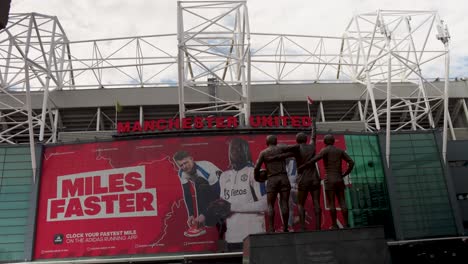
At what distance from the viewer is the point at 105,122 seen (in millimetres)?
41406

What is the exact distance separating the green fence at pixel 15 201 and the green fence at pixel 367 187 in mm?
23206

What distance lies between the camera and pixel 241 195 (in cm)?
3047

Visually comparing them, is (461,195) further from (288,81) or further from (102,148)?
(102,148)

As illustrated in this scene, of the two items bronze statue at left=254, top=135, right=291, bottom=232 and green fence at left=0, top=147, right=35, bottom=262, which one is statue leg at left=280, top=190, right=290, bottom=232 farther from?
green fence at left=0, top=147, right=35, bottom=262

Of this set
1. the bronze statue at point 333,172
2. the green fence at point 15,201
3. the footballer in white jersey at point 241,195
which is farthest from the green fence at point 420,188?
the green fence at point 15,201

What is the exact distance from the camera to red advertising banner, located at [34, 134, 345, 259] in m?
29.3

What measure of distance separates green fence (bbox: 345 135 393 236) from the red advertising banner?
2902 millimetres

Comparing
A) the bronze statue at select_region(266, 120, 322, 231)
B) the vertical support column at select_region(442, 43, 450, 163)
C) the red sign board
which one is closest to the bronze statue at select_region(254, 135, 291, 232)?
the bronze statue at select_region(266, 120, 322, 231)

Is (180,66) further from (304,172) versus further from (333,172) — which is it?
(333,172)

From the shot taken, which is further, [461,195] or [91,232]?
[461,195]

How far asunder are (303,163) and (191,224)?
1653 cm

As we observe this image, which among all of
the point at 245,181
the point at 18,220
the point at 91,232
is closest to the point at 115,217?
the point at 91,232

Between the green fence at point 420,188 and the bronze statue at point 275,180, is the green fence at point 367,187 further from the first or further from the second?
the bronze statue at point 275,180

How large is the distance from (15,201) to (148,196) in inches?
383
